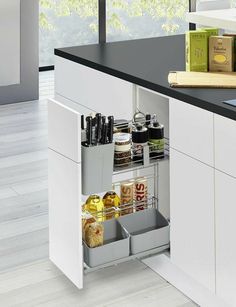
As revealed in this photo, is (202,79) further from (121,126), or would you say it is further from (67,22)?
(67,22)

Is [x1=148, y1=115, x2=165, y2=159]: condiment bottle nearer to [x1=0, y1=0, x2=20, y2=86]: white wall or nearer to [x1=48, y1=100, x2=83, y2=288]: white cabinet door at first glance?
[x1=48, y1=100, x2=83, y2=288]: white cabinet door

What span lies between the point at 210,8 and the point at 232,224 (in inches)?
58.6

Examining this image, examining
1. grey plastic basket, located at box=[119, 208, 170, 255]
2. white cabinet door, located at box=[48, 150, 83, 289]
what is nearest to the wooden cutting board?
white cabinet door, located at box=[48, 150, 83, 289]

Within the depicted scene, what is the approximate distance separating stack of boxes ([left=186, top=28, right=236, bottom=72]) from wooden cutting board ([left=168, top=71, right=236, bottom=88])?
0.04m

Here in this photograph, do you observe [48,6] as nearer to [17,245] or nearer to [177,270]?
[17,245]

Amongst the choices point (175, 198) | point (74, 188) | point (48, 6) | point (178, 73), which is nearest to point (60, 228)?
point (74, 188)

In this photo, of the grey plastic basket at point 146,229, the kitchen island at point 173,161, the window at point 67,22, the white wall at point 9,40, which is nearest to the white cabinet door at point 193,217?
the kitchen island at point 173,161

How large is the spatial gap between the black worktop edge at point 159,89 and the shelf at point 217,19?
0.40 m

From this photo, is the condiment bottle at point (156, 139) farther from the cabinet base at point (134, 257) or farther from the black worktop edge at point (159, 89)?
the cabinet base at point (134, 257)

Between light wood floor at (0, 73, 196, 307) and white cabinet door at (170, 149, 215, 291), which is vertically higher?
white cabinet door at (170, 149, 215, 291)

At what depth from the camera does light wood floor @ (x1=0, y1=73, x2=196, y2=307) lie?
2.98m

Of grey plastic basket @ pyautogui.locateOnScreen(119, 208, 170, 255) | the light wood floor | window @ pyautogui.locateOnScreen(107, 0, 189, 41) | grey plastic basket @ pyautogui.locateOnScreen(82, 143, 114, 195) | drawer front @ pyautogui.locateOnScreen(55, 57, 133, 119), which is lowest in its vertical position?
the light wood floor

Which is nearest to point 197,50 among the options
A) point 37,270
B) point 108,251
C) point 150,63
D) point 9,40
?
point 150,63

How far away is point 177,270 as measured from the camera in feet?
10.1
